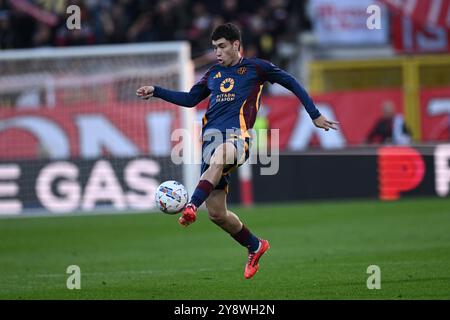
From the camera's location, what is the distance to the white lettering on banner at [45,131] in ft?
68.9

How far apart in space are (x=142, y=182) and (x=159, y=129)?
1.55 meters

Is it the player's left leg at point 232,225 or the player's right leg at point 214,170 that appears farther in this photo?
the player's left leg at point 232,225

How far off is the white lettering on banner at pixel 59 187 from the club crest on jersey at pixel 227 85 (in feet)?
35.0

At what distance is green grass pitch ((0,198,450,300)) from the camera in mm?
9336

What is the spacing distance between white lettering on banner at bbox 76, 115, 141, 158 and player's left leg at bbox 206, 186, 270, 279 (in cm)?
1090

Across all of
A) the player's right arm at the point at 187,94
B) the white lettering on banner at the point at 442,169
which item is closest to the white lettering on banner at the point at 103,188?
the white lettering on banner at the point at 442,169

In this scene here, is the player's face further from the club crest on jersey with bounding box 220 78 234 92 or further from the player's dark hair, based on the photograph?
the club crest on jersey with bounding box 220 78 234 92

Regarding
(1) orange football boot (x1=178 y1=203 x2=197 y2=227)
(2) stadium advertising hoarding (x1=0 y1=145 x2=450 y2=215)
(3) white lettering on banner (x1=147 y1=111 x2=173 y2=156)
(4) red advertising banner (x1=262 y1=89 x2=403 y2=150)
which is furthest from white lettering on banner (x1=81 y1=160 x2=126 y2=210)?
(1) orange football boot (x1=178 y1=203 x2=197 y2=227)

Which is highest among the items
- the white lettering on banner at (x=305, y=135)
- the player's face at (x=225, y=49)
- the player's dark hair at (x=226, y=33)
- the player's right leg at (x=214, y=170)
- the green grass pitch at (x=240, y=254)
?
the player's dark hair at (x=226, y=33)

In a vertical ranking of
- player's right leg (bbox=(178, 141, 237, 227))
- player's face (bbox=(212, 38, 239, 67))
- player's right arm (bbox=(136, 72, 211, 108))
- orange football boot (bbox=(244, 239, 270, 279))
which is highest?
player's face (bbox=(212, 38, 239, 67))

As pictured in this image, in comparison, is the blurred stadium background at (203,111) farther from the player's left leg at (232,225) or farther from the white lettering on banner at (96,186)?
the player's left leg at (232,225)

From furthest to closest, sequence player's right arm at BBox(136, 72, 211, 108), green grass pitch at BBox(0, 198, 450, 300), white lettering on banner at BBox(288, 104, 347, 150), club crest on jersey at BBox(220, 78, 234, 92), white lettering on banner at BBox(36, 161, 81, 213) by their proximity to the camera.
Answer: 1. white lettering on banner at BBox(288, 104, 347, 150)
2. white lettering on banner at BBox(36, 161, 81, 213)
3. player's right arm at BBox(136, 72, 211, 108)
4. club crest on jersey at BBox(220, 78, 234, 92)
5. green grass pitch at BBox(0, 198, 450, 300)
